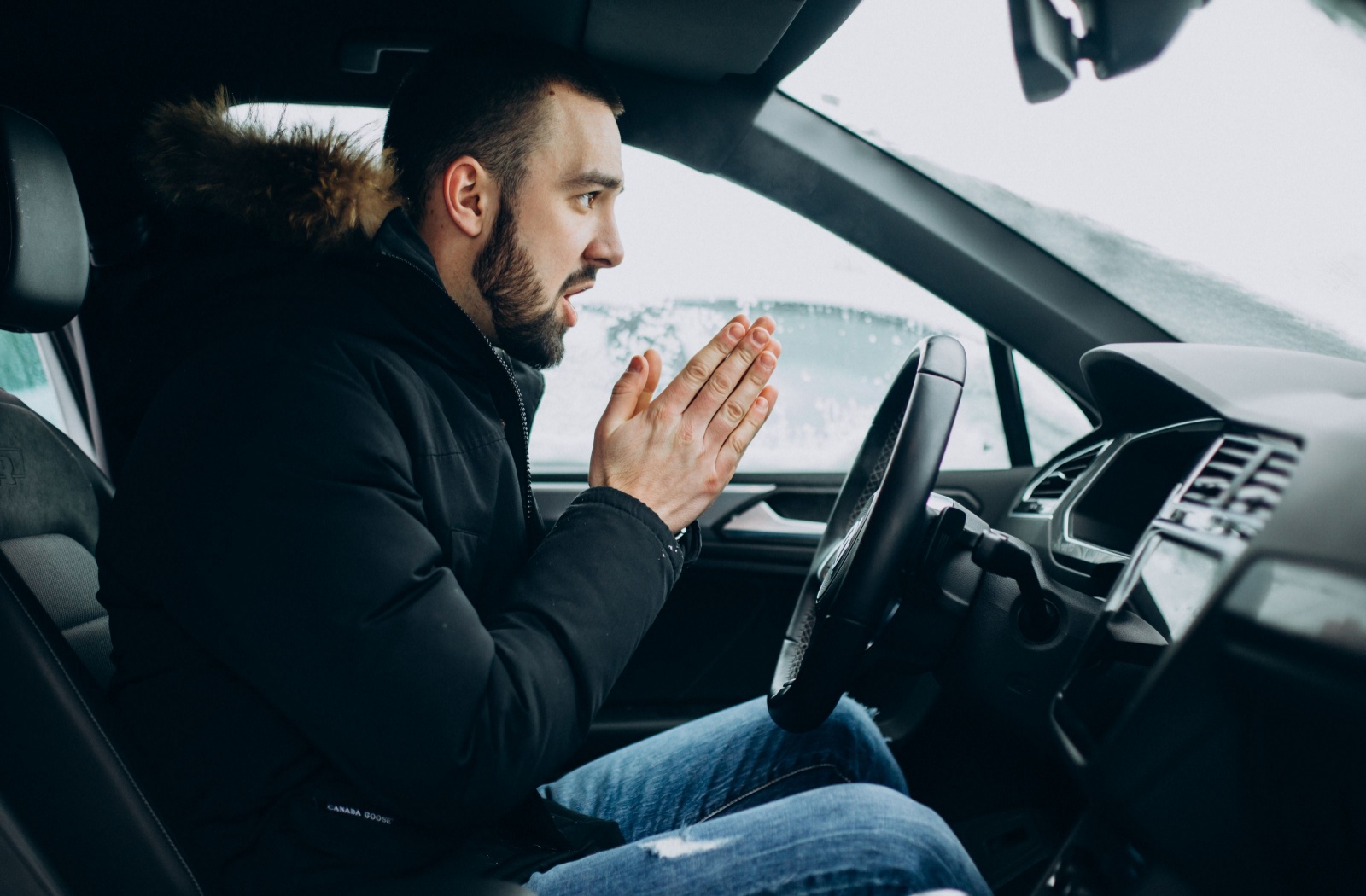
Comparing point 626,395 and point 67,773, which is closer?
point 67,773

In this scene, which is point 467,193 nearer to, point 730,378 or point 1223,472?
point 730,378

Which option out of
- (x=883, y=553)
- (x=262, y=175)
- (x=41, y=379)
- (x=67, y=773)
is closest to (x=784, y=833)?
(x=883, y=553)

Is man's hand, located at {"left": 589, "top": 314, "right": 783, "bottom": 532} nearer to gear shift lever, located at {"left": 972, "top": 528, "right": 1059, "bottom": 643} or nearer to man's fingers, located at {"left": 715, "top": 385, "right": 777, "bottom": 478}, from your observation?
man's fingers, located at {"left": 715, "top": 385, "right": 777, "bottom": 478}

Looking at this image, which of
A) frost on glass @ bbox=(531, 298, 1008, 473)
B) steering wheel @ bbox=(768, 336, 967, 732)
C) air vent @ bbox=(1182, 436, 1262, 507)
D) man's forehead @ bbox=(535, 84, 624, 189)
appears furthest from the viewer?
frost on glass @ bbox=(531, 298, 1008, 473)

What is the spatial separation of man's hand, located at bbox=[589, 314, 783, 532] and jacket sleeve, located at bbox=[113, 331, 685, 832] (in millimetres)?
160

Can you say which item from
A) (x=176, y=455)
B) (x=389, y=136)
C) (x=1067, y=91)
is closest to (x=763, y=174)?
(x=389, y=136)

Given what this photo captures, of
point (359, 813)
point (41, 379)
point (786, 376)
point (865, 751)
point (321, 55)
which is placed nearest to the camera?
point (359, 813)

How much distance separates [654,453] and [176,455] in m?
0.47

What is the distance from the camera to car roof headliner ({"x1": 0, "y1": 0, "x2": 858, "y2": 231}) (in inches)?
54.5

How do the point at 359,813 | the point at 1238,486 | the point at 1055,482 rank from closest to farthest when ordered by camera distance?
the point at 1238,486
the point at 359,813
the point at 1055,482

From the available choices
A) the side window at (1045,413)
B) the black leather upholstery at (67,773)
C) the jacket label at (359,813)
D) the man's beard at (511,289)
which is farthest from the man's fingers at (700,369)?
the side window at (1045,413)

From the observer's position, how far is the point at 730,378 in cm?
107

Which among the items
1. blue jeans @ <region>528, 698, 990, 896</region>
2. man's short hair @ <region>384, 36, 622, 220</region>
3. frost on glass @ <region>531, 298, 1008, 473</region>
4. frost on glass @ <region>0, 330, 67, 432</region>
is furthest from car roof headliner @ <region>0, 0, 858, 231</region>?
blue jeans @ <region>528, 698, 990, 896</region>

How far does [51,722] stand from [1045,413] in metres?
1.63
